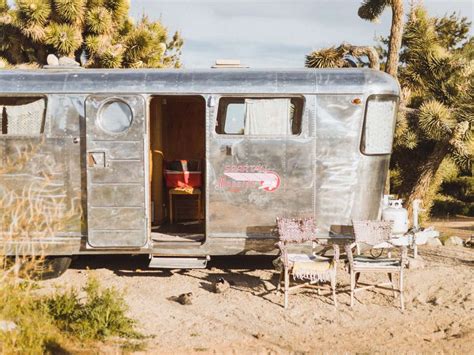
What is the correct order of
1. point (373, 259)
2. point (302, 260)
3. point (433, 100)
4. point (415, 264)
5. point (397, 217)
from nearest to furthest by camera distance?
point (373, 259), point (302, 260), point (415, 264), point (397, 217), point (433, 100)

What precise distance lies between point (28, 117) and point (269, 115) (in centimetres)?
323

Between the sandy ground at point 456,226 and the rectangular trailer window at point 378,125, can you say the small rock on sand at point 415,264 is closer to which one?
the rectangular trailer window at point 378,125

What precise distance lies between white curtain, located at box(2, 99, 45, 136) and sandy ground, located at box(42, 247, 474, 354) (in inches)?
82.9

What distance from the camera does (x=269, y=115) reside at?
313 inches

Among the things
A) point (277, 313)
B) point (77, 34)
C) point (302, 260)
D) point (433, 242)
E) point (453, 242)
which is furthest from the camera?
point (77, 34)

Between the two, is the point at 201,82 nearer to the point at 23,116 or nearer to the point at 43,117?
the point at 43,117

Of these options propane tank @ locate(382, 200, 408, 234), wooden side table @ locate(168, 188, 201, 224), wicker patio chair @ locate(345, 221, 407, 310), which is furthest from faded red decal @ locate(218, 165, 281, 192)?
propane tank @ locate(382, 200, 408, 234)

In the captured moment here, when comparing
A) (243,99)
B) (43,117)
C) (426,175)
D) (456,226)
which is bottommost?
(456,226)

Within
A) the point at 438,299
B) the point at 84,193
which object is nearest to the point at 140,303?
the point at 84,193

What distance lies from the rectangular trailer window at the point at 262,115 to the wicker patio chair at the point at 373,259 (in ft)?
5.18

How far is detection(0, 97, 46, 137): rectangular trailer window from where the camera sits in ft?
26.0

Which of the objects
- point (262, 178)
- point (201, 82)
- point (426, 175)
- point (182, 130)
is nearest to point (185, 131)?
point (182, 130)

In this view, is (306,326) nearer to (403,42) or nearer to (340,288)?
(340,288)

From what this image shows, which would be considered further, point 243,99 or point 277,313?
point 243,99
